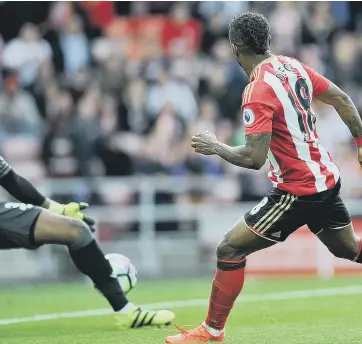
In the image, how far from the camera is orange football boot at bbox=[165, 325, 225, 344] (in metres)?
7.24

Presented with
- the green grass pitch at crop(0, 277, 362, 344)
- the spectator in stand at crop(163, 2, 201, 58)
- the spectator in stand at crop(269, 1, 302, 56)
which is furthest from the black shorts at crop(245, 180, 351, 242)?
the spectator in stand at crop(269, 1, 302, 56)

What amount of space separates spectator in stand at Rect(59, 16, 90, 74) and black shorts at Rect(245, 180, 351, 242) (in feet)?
29.6

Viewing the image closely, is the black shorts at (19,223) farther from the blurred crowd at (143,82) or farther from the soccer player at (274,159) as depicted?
the blurred crowd at (143,82)

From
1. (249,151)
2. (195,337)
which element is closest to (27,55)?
(195,337)

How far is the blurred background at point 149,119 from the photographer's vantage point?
554 inches

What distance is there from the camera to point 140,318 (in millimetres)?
8016

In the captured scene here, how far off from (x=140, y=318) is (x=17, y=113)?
7119 millimetres

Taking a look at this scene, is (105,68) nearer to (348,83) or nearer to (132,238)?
(132,238)

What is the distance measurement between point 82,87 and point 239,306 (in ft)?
20.5

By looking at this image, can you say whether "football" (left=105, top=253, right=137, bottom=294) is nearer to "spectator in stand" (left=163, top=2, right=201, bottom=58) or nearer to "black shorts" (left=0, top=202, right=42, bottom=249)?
"black shorts" (left=0, top=202, right=42, bottom=249)

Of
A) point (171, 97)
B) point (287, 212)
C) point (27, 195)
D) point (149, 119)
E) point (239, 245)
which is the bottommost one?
point (149, 119)

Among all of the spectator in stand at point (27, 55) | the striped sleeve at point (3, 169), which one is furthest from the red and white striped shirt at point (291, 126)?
the spectator in stand at point (27, 55)

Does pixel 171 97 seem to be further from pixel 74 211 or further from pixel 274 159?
pixel 274 159

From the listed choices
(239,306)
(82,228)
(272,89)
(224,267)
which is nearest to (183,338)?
(224,267)
